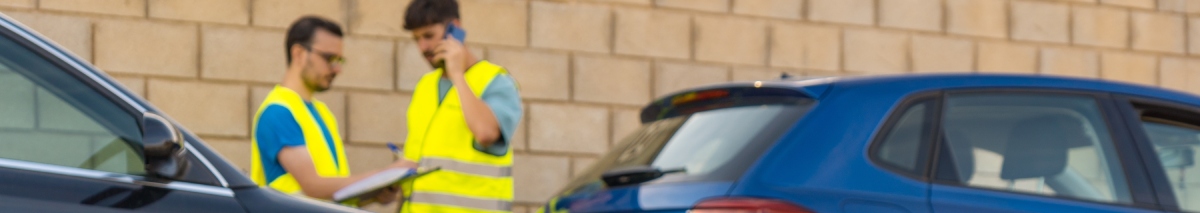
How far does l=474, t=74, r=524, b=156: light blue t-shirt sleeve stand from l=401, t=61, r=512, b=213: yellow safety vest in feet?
0.07

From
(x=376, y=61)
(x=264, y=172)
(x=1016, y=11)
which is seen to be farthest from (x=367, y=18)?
(x=1016, y=11)

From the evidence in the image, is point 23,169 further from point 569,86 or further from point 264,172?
point 569,86

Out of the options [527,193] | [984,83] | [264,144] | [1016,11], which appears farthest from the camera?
[1016,11]

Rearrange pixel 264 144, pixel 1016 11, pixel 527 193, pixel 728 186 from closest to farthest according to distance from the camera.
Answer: pixel 728 186, pixel 264 144, pixel 527 193, pixel 1016 11

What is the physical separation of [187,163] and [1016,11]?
798 cm

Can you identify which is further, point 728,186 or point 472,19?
point 472,19

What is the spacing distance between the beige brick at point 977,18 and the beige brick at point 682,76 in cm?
169

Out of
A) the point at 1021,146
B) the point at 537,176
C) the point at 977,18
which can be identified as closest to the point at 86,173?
the point at 1021,146

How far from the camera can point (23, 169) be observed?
11.3 ft

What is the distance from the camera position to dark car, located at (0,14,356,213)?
3.45 meters

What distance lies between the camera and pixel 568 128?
9.28 meters

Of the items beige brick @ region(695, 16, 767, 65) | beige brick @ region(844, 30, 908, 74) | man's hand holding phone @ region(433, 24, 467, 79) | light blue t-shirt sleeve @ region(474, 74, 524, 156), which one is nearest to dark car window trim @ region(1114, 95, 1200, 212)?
light blue t-shirt sleeve @ region(474, 74, 524, 156)

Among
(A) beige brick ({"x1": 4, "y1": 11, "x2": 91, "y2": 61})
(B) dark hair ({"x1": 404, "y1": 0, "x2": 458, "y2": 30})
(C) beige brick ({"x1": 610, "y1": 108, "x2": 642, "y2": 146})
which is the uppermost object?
(B) dark hair ({"x1": 404, "y1": 0, "x2": 458, "y2": 30})

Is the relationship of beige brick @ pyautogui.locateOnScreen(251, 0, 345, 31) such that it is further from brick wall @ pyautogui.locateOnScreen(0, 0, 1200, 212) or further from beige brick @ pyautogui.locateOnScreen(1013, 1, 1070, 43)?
beige brick @ pyautogui.locateOnScreen(1013, 1, 1070, 43)
